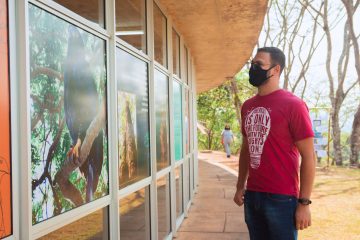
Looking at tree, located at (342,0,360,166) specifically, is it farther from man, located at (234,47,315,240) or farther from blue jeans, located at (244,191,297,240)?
blue jeans, located at (244,191,297,240)

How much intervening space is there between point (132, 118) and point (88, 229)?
4.48ft

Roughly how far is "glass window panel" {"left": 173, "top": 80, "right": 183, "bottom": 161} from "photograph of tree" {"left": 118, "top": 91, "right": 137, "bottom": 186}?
2780mm

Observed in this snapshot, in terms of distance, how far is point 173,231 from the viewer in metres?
6.41

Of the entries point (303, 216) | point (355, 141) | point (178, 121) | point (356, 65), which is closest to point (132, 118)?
point (303, 216)

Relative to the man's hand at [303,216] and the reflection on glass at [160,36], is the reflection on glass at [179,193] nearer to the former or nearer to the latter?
the reflection on glass at [160,36]

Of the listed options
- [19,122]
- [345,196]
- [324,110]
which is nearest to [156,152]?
[19,122]

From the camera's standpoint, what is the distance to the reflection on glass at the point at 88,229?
2.68 meters

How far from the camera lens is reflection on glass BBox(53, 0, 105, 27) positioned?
2859mm

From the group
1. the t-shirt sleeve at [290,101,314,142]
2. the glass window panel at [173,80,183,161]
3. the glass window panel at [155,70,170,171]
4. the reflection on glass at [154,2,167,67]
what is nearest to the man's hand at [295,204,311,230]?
the t-shirt sleeve at [290,101,314,142]

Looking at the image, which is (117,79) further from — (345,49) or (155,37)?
(345,49)

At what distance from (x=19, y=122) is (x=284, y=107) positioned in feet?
4.98

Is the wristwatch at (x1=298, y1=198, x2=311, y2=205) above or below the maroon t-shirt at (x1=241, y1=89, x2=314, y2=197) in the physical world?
below

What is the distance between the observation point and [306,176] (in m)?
2.71

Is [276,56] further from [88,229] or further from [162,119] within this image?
[162,119]
